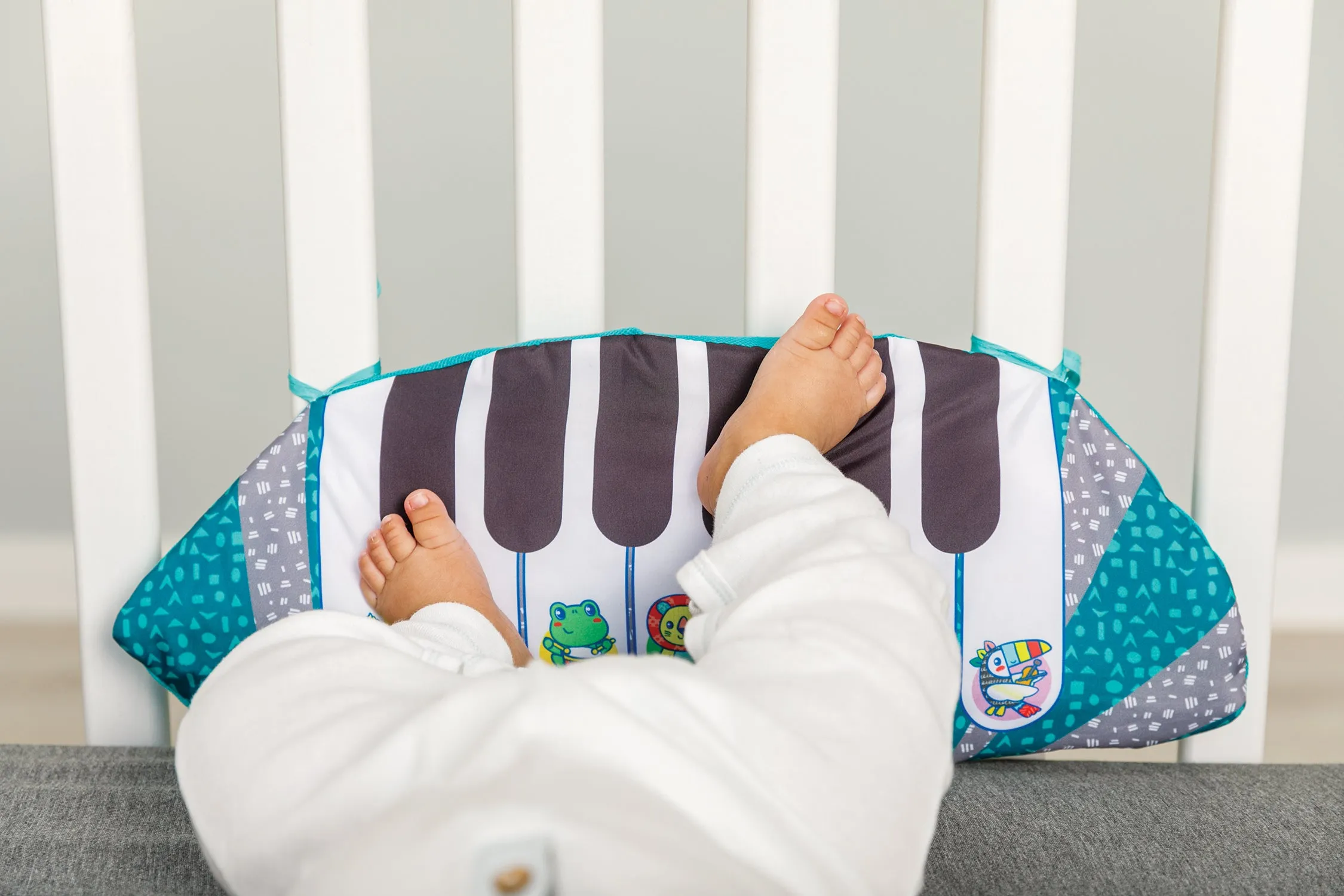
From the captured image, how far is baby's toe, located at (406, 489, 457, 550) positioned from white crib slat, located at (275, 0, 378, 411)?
0.11m

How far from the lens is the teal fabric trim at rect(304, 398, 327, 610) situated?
0.73m

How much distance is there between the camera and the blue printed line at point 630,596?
2.33ft

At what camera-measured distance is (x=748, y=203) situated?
73cm

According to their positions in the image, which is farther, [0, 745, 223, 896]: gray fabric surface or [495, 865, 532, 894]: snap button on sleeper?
[0, 745, 223, 896]: gray fabric surface

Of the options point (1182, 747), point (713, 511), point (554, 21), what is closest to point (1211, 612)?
point (1182, 747)

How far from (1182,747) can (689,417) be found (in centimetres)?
48

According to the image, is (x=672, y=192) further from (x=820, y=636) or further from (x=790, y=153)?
(x=820, y=636)

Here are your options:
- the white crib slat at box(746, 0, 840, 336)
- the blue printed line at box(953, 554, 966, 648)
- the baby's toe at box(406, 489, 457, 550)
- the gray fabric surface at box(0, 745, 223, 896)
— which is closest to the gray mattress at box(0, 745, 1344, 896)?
the gray fabric surface at box(0, 745, 223, 896)

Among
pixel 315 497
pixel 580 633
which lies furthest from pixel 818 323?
pixel 315 497

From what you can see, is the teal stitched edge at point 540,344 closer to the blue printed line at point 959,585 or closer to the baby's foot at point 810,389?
the baby's foot at point 810,389

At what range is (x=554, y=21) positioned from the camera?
701 mm

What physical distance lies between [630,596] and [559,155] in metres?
0.31

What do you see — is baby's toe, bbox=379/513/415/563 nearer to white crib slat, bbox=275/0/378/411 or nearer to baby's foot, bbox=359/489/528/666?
baby's foot, bbox=359/489/528/666

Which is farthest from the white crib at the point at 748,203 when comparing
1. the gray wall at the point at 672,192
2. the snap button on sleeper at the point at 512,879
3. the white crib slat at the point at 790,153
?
the gray wall at the point at 672,192
